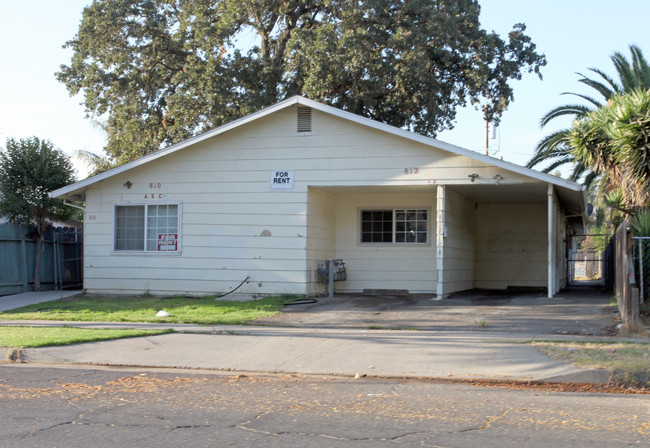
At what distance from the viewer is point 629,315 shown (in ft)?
36.9

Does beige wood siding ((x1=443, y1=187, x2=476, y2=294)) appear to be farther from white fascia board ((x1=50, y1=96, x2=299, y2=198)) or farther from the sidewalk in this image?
the sidewalk

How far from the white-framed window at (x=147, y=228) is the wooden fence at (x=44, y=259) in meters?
3.11

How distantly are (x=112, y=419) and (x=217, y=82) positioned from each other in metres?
20.8

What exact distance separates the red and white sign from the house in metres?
0.03

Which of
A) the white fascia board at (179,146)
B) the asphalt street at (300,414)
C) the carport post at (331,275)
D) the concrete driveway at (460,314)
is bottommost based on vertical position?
the asphalt street at (300,414)

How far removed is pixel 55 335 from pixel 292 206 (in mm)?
7285

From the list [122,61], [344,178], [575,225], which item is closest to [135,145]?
[122,61]

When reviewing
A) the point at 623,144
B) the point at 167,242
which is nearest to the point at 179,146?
the point at 167,242

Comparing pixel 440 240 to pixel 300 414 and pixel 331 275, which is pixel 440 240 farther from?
pixel 300 414

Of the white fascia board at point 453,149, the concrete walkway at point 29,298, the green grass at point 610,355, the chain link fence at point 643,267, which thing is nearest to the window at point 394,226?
the white fascia board at point 453,149

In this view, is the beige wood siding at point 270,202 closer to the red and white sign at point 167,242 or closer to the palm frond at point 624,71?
the red and white sign at point 167,242

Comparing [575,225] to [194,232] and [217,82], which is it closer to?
[217,82]

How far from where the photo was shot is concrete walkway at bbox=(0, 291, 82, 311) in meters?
16.6

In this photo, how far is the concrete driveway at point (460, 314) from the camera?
12336 millimetres
